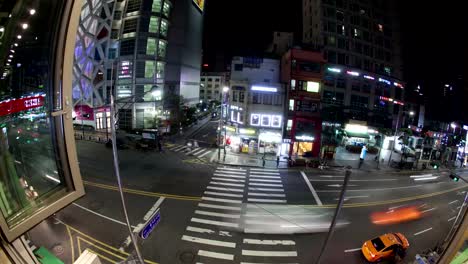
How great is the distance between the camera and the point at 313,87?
31859 millimetres

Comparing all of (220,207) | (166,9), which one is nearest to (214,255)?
(220,207)

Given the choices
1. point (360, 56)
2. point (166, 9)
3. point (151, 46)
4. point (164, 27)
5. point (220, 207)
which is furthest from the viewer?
point (166, 9)

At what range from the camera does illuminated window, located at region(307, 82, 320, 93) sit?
104 ft

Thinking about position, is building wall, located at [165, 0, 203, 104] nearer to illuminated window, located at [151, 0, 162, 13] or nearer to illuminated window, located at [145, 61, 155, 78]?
illuminated window, located at [145, 61, 155, 78]

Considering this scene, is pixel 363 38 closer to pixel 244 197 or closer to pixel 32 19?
pixel 244 197

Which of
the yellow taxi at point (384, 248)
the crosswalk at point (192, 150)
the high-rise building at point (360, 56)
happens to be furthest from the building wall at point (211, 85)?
the yellow taxi at point (384, 248)

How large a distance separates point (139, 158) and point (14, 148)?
24737mm

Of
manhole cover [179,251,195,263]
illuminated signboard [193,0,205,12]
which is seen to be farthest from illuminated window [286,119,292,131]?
illuminated signboard [193,0,205,12]

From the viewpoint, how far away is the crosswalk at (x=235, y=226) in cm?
1157

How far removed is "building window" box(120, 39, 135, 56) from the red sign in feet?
138

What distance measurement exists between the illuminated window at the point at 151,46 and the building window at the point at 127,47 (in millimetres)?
2492

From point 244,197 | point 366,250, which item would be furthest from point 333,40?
point 366,250

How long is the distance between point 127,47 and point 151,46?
13.5 ft

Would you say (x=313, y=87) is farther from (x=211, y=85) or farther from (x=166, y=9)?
(x=211, y=85)
